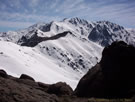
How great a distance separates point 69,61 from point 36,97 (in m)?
155

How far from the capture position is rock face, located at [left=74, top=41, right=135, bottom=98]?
22922mm

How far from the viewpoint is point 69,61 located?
6678 inches

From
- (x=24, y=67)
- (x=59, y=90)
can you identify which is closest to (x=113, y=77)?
(x=59, y=90)

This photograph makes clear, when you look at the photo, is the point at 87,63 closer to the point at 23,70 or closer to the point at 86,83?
the point at 23,70

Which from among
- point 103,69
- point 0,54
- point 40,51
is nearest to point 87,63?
Result: point 40,51

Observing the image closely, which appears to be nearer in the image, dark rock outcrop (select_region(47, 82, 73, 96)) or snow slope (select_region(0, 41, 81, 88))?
dark rock outcrop (select_region(47, 82, 73, 96))

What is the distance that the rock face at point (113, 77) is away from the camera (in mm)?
22922

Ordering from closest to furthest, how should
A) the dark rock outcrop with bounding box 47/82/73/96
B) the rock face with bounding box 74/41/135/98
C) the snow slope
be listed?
the rock face with bounding box 74/41/135/98 → the dark rock outcrop with bounding box 47/82/73/96 → the snow slope

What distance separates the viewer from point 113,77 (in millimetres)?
24016

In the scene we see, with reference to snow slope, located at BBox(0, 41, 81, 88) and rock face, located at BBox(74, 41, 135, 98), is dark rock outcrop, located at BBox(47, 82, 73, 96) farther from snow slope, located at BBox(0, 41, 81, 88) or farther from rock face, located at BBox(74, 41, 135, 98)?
snow slope, located at BBox(0, 41, 81, 88)

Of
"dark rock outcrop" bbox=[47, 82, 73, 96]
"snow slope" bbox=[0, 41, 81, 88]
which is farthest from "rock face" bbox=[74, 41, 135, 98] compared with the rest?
"snow slope" bbox=[0, 41, 81, 88]

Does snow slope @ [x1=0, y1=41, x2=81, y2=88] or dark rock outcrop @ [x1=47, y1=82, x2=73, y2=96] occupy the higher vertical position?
snow slope @ [x1=0, y1=41, x2=81, y2=88]

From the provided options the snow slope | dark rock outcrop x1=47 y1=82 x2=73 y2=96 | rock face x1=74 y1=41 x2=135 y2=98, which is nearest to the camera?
rock face x1=74 y1=41 x2=135 y2=98

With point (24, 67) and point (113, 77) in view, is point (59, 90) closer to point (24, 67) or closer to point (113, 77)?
point (113, 77)
